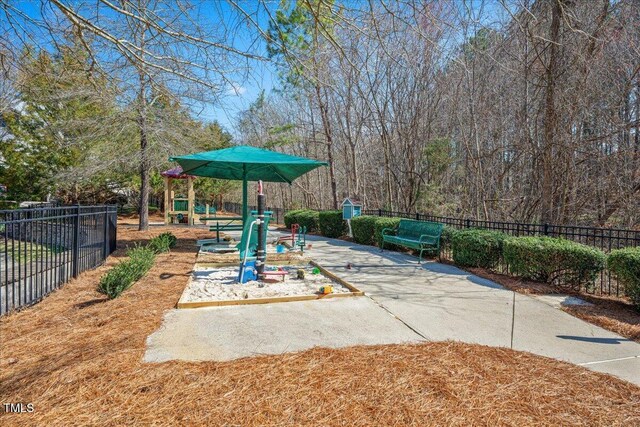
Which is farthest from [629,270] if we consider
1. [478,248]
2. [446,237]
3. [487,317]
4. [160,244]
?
[160,244]

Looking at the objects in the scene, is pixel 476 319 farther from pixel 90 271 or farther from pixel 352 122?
pixel 352 122

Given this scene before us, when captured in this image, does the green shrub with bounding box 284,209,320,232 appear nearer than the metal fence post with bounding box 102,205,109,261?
No

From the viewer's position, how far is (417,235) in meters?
7.91

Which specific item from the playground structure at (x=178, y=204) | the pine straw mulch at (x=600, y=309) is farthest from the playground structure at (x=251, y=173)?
the playground structure at (x=178, y=204)

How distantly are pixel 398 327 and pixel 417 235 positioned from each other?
4.77m

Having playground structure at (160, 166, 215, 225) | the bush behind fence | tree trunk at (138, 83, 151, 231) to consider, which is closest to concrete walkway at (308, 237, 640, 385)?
the bush behind fence

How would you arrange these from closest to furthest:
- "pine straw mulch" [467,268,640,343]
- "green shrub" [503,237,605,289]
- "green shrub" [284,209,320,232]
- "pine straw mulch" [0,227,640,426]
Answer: "pine straw mulch" [0,227,640,426] → "pine straw mulch" [467,268,640,343] → "green shrub" [503,237,605,289] → "green shrub" [284,209,320,232]

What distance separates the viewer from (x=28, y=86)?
541cm

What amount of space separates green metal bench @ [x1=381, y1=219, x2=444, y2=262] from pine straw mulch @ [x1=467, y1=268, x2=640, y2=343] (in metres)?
1.79

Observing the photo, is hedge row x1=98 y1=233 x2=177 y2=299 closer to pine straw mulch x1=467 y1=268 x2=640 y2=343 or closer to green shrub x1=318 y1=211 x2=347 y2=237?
pine straw mulch x1=467 y1=268 x2=640 y2=343

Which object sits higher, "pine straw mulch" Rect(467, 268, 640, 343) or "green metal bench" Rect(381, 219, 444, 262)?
"green metal bench" Rect(381, 219, 444, 262)

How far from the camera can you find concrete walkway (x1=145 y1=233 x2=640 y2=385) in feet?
9.33

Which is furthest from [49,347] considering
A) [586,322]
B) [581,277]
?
[581,277]

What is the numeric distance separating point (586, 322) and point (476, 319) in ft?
3.83
